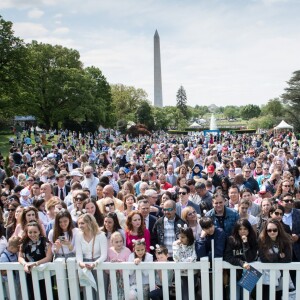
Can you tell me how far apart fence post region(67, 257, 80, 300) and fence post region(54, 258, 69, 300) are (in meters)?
0.07

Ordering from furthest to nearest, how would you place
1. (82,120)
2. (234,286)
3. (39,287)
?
(82,120) < (39,287) < (234,286)

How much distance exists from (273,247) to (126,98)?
A: 66.4 metres

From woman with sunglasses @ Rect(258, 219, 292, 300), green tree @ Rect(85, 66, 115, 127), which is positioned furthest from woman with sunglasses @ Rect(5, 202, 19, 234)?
green tree @ Rect(85, 66, 115, 127)

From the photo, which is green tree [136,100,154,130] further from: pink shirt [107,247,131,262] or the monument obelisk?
pink shirt [107,247,131,262]

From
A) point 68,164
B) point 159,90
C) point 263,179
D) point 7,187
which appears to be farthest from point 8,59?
point 159,90

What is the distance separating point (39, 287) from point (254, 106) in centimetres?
14305

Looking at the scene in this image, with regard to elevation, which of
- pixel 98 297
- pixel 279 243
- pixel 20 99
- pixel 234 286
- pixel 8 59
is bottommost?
pixel 98 297

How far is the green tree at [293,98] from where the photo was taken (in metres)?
52.9

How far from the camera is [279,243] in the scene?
3.74 meters

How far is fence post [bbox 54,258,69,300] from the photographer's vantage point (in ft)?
12.0

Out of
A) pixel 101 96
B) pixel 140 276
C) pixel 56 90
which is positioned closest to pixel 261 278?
pixel 140 276

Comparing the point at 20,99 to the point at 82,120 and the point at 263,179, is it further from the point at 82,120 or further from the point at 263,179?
the point at 263,179

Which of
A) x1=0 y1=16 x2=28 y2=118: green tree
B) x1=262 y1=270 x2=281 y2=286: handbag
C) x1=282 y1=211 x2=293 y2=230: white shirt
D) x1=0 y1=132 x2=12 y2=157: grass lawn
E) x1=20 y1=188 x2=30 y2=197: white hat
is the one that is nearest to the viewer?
x1=262 y1=270 x2=281 y2=286: handbag

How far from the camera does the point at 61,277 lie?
12.1ft
